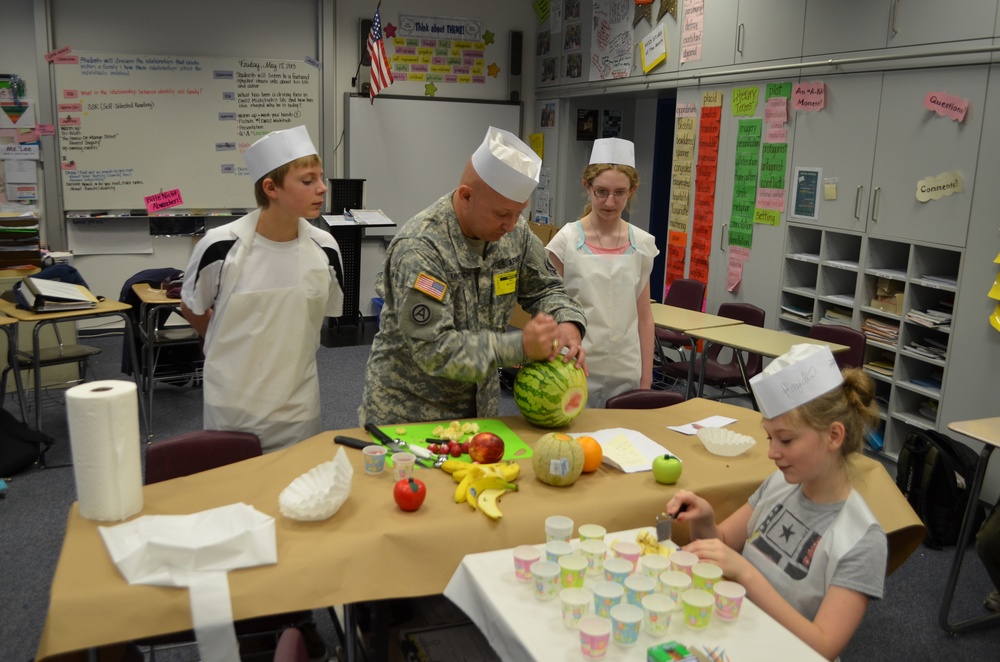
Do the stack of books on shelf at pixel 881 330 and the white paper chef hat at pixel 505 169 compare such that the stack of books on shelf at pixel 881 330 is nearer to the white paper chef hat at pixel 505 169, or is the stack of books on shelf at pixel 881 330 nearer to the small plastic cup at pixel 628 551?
the white paper chef hat at pixel 505 169

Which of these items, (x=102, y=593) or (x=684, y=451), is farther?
(x=684, y=451)

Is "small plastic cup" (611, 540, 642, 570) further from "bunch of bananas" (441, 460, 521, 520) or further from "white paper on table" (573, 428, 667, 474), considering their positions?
"white paper on table" (573, 428, 667, 474)

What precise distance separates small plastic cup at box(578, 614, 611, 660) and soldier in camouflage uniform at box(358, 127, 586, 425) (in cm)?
95

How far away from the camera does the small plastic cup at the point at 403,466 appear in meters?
2.20

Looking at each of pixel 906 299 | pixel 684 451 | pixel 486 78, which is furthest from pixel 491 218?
pixel 486 78

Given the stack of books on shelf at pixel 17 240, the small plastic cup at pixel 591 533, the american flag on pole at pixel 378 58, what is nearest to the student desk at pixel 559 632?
the small plastic cup at pixel 591 533

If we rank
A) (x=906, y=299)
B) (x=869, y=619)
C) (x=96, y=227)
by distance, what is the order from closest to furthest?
1. (x=869, y=619)
2. (x=906, y=299)
3. (x=96, y=227)

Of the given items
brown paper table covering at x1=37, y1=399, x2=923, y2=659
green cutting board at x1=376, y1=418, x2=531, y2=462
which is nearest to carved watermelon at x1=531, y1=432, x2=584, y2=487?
brown paper table covering at x1=37, y1=399, x2=923, y2=659

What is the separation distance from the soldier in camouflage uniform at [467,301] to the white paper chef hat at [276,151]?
21.6 inches

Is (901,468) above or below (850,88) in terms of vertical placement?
A: below

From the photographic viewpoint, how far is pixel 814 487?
1.93 metres

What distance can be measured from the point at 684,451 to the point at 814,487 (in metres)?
0.68

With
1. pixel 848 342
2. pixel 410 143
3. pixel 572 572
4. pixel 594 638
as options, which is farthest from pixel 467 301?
pixel 410 143

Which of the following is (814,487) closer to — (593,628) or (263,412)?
(593,628)
